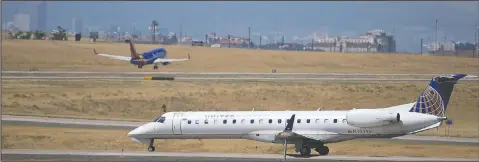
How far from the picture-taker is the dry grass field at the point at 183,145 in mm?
48966

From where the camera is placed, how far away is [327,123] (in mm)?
46438

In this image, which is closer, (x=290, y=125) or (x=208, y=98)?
(x=290, y=125)

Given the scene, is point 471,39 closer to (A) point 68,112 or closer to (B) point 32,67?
(A) point 68,112

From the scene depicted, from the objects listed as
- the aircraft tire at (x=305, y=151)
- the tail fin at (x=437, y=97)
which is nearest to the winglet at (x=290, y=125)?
the aircraft tire at (x=305, y=151)

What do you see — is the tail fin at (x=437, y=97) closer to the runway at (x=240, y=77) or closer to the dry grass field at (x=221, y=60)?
the runway at (x=240, y=77)

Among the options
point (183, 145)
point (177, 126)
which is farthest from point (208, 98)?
point (177, 126)

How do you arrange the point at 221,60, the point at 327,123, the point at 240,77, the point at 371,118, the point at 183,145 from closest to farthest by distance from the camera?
the point at 371,118 < the point at 327,123 < the point at 183,145 < the point at 240,77 < the point at 221,60

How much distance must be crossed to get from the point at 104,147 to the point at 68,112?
20471 mm

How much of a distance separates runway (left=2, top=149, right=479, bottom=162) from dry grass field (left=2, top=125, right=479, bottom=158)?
3379 millimetres

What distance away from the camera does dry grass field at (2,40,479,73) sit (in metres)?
98.2

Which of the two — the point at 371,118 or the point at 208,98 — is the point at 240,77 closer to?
the point at 208,98

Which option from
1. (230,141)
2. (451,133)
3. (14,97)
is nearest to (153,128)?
(230,141)

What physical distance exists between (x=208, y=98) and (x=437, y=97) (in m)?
35.1

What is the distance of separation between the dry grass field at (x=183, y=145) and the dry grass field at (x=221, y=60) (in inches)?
1411
